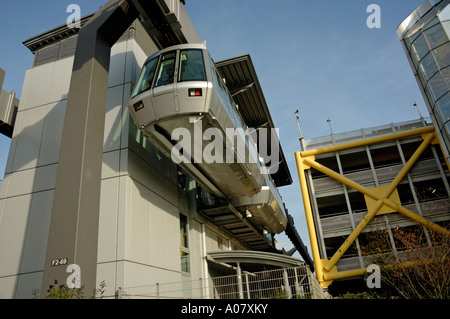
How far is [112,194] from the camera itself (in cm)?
1172

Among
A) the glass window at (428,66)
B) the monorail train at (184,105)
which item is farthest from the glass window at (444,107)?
the monorail train at (184,105)

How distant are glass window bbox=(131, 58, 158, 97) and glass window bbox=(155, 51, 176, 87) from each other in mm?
266

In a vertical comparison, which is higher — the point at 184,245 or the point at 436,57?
the point at 436,57

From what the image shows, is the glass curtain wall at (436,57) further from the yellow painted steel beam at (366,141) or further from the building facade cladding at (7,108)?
the building facade cladding at (7,108)

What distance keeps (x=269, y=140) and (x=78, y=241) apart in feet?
72.3

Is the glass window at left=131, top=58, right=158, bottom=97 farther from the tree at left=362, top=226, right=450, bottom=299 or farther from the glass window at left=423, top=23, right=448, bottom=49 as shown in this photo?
the glass window at left=423, top=23, right=448, bottom=49

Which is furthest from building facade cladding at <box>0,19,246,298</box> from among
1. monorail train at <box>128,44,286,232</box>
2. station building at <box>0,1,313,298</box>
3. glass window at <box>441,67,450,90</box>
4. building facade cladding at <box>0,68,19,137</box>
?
glass window at <box>441,67,450,90</box>

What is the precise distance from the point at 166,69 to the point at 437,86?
63.5 feet

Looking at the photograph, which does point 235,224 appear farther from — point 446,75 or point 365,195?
point 446,75

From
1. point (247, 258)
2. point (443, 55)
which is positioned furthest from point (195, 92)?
point (443, 55)

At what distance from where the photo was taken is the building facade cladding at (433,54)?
71.1 ft

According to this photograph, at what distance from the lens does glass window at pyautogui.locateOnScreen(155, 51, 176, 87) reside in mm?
10219
